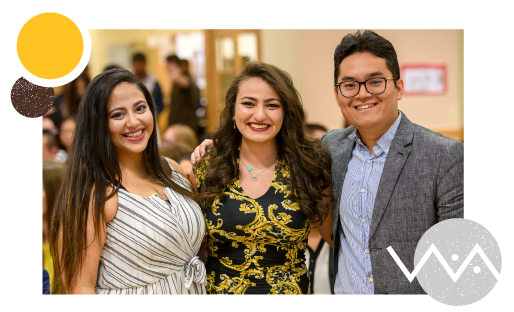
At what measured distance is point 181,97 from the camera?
6.71 metres

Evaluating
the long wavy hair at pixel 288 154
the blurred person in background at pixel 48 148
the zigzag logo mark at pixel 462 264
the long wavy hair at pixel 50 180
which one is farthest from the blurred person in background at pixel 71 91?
the zigzag logo mark at pixel 462 264

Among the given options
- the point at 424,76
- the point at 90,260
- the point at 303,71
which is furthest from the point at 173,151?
the point at 424,76

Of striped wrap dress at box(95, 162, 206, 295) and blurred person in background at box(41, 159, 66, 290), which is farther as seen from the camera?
blurred person in background at box(41, 159, 66, 290)

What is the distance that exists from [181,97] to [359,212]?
5032 mm

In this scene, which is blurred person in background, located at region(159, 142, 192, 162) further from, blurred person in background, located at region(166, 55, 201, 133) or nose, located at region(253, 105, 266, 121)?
blurred person in background, located at region(166, 55, 201, 133)

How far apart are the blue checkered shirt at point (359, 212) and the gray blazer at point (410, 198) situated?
5cm

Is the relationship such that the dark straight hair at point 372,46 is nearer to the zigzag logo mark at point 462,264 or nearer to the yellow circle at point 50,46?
the zigzag logo mark at point 462,264

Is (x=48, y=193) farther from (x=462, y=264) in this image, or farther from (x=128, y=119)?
(x=462, y=264)

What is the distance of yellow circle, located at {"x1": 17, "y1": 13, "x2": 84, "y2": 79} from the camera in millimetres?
1911

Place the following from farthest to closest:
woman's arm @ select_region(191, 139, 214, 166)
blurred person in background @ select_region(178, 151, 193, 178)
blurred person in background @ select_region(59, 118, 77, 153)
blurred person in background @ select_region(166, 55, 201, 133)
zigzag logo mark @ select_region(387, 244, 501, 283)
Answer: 1. blurred person in background @ select_region(166, 55, 201, 133)
2. blurred person in background @ select_region(59, 118, 77, 153)
3. blurred person in background @ select_region(178, 151, 193, 178)
4. woman's arm @ select_region(191, 139, 214, 166)
5. zigzag logo mark @ select_region(387, 244, 501, 283)

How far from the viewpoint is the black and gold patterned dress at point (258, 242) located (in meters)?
2.20

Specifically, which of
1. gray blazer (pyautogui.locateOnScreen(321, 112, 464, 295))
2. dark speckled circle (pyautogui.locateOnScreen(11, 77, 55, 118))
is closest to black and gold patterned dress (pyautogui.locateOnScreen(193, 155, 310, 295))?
gray blazer (pyautogui.locateOnScreen(321, 112, 464, 295))

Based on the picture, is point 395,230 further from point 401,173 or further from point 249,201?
point 249,201

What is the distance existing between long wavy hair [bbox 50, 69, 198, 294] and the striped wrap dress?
0.35 ft
